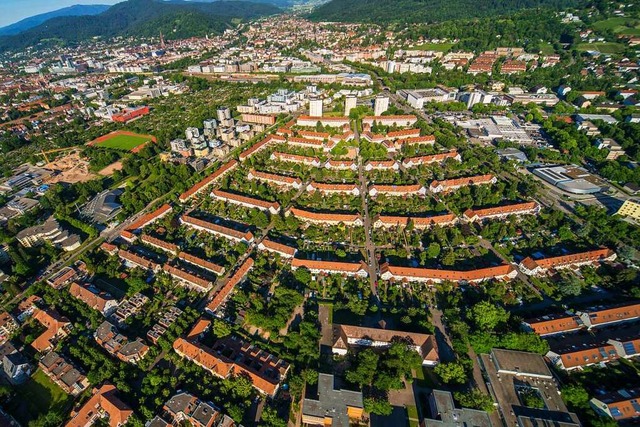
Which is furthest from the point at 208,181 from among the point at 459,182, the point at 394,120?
the point at 394,120

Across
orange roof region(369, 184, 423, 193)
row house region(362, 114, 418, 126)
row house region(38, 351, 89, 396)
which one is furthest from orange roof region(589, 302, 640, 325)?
row house region(362, 114, 418, 126)

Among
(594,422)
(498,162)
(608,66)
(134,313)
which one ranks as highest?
(608,66)

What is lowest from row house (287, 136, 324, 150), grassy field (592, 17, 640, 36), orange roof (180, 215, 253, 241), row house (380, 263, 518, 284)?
orange roof (180, 215, 253, 241)

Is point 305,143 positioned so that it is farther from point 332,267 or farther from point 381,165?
point 332,267

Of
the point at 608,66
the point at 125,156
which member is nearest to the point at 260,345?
the point at 125,156

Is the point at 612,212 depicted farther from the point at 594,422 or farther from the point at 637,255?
the point at 594,422

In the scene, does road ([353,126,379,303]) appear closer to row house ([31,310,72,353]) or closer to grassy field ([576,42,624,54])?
row house ([31,310,72,353])
